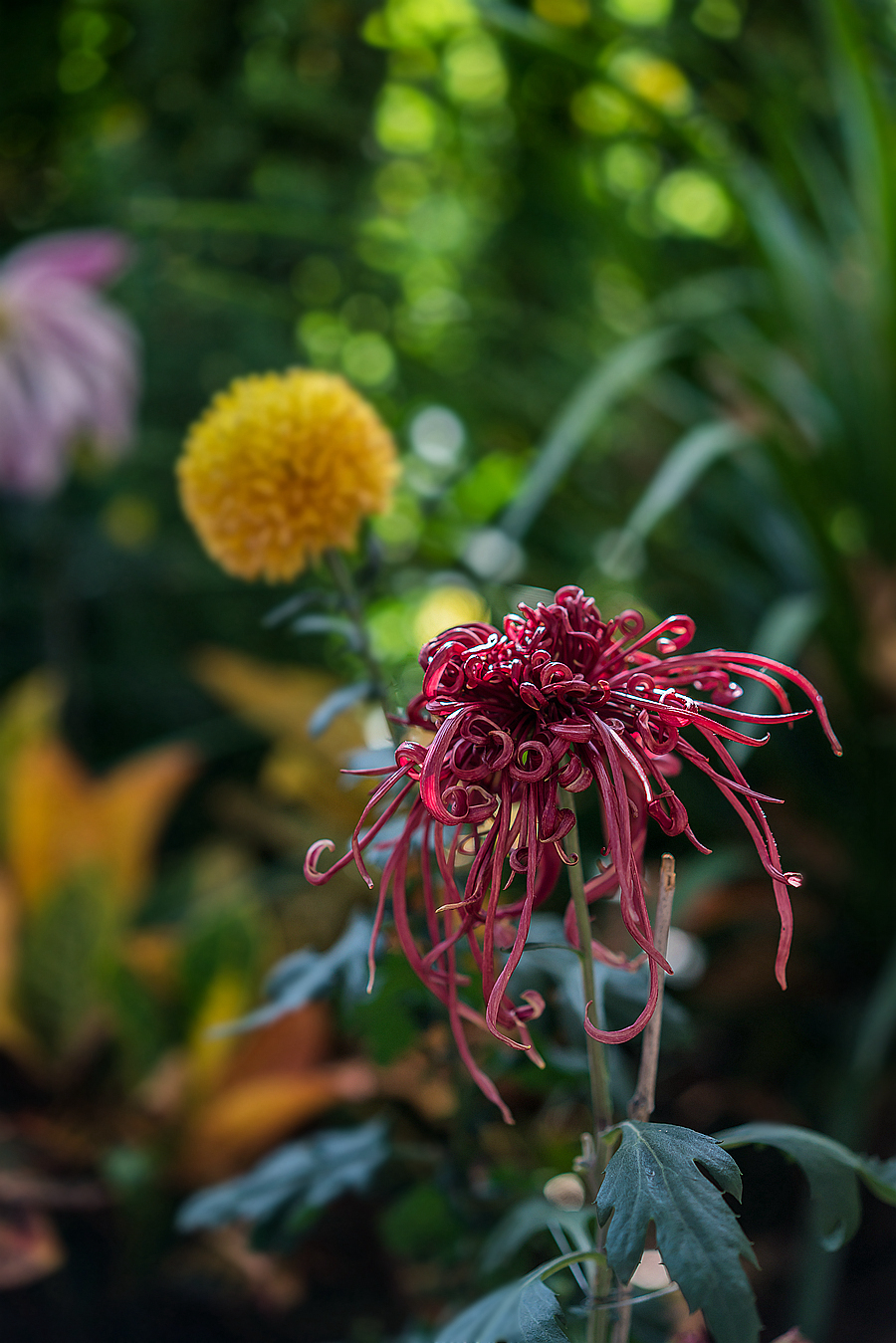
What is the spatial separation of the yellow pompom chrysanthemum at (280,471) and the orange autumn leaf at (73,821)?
46 cm

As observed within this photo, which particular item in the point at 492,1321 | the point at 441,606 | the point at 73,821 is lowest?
the point at 73,821

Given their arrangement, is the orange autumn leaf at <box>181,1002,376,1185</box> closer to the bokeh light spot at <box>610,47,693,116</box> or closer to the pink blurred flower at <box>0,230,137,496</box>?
the pink blurred flower at <box>0,230,137,496</box>

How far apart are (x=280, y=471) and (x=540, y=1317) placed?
0.77 feet

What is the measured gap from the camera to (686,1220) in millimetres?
195

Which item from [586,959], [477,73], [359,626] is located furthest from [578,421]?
[477,73]

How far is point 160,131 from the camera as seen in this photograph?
3.07 feet

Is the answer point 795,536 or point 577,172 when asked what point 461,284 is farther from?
point 795,536

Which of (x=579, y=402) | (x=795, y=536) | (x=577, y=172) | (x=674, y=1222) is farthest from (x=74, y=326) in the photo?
(x=674, y=1222)

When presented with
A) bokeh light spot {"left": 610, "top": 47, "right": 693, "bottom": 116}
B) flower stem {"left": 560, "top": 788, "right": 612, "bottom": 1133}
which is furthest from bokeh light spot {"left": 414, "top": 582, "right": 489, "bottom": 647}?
bokeh light spot {"left": 610, "top": 47, "right": 693, "bottom": 116}

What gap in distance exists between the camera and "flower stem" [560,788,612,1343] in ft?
0.73

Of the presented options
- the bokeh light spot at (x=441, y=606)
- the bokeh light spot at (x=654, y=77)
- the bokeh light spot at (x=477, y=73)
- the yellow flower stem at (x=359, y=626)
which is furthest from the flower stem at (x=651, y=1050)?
the bokeh light spot at (x=477, y=73)

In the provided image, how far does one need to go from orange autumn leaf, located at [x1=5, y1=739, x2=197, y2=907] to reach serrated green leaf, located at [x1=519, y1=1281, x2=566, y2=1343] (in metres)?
0.53

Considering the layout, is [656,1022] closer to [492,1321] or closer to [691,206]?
[492,1321]

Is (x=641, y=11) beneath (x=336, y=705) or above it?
above
